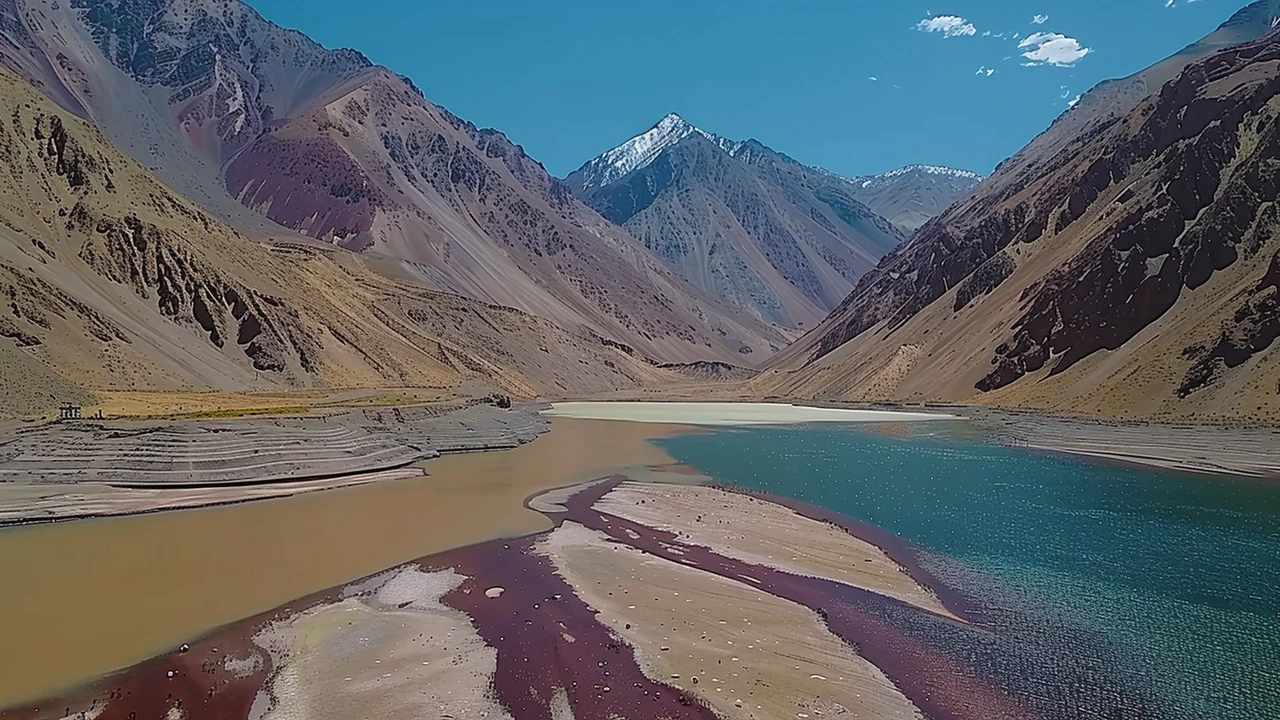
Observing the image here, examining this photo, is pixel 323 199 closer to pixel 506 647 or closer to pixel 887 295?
pixel 887 295

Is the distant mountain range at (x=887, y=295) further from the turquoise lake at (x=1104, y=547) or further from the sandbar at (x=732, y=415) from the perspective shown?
the turquoise lake at (x=1104, y=547)

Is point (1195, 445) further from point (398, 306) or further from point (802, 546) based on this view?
point (398, 306)

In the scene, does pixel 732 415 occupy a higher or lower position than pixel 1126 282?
lower

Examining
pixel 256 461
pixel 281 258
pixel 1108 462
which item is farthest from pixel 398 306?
pixel 1108 462

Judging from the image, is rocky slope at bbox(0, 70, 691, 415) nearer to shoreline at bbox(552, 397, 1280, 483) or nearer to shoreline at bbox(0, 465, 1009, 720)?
shoreline at bbox(0, 465, 1009, 720)

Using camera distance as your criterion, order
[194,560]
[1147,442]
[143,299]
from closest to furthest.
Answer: [194,560] < [1147,442] < [143,299]

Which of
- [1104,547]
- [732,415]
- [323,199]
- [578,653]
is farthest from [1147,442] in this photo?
[323,199]

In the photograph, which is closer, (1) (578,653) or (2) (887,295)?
(1) (578,653)
